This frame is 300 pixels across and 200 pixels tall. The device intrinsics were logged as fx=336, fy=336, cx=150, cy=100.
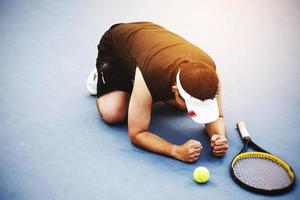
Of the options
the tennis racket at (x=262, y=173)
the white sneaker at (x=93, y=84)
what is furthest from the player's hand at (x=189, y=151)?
the white sneaker at (x=93, y=84)

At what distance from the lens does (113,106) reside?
2027 millimetres

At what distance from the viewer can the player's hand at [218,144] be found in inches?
67.5

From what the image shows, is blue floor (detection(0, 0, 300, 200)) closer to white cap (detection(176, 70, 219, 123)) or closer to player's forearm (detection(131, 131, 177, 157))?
player's forearm (detection(131, 131, 177, 157))

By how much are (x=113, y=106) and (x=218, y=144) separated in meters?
0.68

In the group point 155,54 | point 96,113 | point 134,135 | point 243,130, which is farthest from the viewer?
point 96,113

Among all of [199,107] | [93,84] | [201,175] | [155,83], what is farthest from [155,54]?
[93,84]

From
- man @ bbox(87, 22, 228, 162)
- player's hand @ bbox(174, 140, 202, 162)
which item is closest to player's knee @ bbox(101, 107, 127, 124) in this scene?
man @ bbox(87, 22, 228, 162)

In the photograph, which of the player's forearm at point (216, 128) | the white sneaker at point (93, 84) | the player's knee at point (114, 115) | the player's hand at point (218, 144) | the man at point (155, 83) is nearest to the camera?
the man at point (155, 83)

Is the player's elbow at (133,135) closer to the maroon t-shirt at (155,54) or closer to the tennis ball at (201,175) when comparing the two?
the maroon t-shirt at (155,54)

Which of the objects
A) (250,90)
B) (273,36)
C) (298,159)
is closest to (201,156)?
(298,159)

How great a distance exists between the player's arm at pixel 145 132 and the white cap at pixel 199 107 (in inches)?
7.7

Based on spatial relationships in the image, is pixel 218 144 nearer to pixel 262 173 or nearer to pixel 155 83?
pixel 262 173

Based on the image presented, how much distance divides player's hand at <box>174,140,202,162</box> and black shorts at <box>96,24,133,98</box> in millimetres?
578

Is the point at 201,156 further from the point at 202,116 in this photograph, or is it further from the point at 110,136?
the point at 110,136
